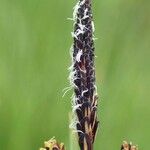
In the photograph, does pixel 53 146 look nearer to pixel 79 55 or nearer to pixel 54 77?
pixel 79 55

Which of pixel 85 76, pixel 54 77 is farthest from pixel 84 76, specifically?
pixel 54 77

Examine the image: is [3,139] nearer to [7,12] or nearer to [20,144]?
[20,144]

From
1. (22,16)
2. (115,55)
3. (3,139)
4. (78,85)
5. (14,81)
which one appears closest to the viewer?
(78,85)

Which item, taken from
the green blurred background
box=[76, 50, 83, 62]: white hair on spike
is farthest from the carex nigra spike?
the green blurred background

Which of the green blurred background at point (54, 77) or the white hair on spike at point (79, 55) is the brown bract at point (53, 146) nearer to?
the white hair on spike at point (79, 55)

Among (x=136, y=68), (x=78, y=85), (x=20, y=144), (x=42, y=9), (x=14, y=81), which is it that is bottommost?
(x=78, y=85)

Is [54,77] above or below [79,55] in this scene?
above

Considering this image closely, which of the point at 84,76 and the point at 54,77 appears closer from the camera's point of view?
the point at 84,76

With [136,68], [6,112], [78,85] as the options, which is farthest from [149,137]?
[78,85]
